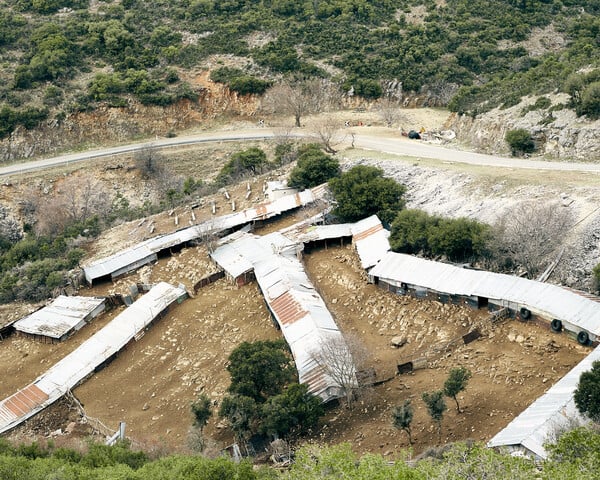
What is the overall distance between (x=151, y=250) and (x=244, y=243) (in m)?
5.43

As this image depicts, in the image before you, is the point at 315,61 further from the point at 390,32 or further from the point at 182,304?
the point at 182,304

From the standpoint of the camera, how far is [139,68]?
223 ft

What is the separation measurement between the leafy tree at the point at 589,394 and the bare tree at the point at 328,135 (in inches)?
1203

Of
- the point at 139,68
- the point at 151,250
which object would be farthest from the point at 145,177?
the point at 151,250

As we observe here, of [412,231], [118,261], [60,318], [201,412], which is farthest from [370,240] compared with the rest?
[60,318]

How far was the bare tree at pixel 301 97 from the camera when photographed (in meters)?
63.2

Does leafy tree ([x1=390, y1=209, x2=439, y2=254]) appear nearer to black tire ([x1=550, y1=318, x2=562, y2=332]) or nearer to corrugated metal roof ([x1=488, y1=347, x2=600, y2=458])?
black tire ([x1=550, y1=318, x2=562, y2=332])

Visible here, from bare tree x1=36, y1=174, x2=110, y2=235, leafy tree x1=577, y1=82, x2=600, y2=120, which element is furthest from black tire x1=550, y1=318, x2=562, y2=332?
bare tree x1=36, y1=174, x2=110, y2=235

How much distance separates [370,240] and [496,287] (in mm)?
8842

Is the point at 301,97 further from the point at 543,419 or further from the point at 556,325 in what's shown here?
the point at 543,419

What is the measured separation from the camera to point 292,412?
80.8 ft

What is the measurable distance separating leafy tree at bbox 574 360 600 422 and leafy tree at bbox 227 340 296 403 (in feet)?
32.6

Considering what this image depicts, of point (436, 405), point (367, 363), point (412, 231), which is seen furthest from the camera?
point (412, 231)

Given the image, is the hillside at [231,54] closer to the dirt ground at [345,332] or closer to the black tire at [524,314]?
the dirt ground at [345,332]
